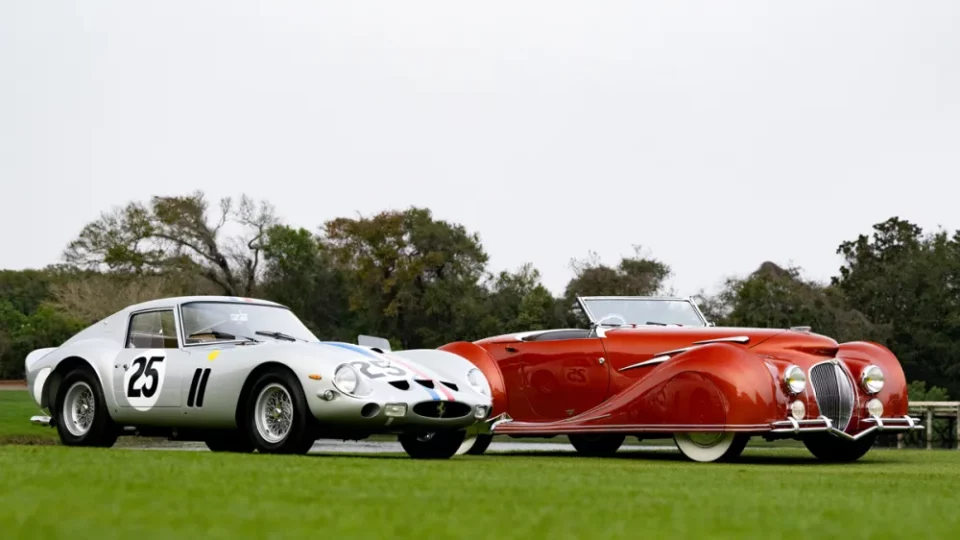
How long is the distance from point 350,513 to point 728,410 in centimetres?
697

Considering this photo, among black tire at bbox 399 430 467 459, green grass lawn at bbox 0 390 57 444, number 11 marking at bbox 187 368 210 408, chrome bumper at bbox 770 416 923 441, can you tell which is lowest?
green grass lawn at bbox 0 390 57 444

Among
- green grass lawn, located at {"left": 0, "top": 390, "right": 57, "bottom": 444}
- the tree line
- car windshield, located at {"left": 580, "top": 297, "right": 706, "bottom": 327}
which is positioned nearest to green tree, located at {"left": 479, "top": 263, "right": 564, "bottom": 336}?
the tree line

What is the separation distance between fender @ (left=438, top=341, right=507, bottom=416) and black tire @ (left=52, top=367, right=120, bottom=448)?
3602 millimetres

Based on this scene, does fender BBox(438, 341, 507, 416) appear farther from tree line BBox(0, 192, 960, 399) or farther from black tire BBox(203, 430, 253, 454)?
tree line BBox(0, 192, 960, 399)

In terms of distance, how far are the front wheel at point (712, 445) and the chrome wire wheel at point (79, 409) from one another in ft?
19.0

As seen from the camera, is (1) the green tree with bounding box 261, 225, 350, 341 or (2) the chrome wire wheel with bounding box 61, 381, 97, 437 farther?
(1) the green tree with bounding box 261, 225, 350, 341

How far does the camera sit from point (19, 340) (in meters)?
66.1

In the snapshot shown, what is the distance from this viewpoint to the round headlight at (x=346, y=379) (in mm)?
10844

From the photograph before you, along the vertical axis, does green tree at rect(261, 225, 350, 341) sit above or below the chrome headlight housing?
above

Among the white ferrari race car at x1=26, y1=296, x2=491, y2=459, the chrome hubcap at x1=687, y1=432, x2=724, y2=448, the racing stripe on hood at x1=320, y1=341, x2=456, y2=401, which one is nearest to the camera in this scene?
the white ferrari race car at x1=26, y1=296, x2=491, y2=459

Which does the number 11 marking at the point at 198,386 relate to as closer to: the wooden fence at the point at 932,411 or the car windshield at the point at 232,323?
the car windshield at the point at 232,323

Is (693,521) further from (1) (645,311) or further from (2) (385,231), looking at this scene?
(2) (385,231)

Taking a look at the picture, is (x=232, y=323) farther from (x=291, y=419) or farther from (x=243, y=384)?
(x=291, y=419)

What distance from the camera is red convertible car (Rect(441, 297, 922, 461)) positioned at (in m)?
12.1
